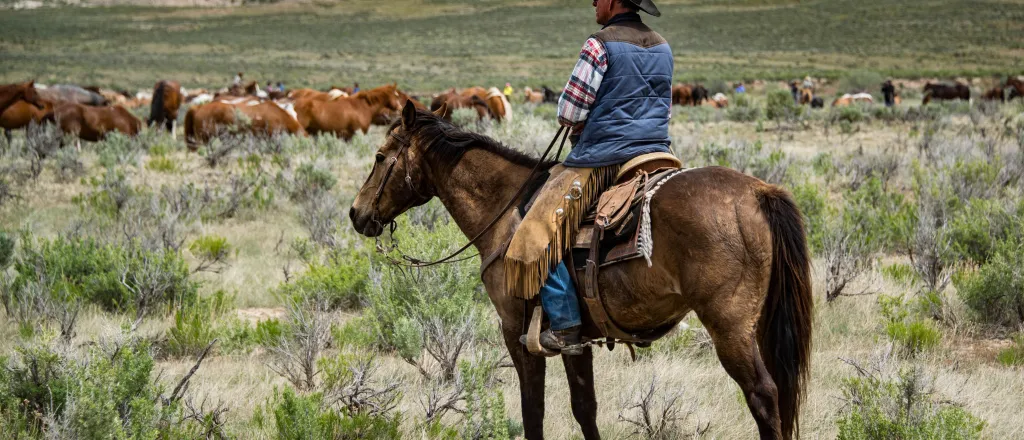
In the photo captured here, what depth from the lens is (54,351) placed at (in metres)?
4.19

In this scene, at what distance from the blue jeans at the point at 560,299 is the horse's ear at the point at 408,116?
1.08m

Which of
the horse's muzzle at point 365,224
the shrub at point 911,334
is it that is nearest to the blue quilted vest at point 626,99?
the horse's muzzle at point 365,224

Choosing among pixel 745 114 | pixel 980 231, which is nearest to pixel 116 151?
pixel 980 231

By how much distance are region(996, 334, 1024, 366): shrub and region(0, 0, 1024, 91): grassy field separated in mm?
42862

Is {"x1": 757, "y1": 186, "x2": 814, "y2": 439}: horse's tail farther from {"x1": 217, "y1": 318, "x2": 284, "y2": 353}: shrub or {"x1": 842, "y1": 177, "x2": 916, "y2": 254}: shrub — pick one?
{"x1": 842, "y1": 177, "x2": 916, "y2": 254}: shrub

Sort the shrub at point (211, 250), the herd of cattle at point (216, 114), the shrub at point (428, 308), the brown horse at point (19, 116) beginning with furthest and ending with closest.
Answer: the brown horse at point (19, 116), the herd of cattle at point (216, 114), the shrub at point (211, 250), the shrub at point (428, 308)

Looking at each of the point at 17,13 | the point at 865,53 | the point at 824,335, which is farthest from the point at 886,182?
the point at 17,13

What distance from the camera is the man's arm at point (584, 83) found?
11.7 feet

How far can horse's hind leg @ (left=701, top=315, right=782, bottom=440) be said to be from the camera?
10.2 feet

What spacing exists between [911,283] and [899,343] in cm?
170

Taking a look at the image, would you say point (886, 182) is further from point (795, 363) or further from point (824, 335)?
point (795, 363)

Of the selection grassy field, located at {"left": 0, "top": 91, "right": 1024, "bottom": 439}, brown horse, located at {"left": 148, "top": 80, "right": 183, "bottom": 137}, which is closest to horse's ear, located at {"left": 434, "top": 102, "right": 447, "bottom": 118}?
grassy field, located at {"left": 0, "top": 91, "right": 1024, "bottom": 439}

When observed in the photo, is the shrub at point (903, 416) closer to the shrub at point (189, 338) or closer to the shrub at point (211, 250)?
the shrub at point (189, 338)

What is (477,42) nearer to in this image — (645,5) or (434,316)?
(434,316)
